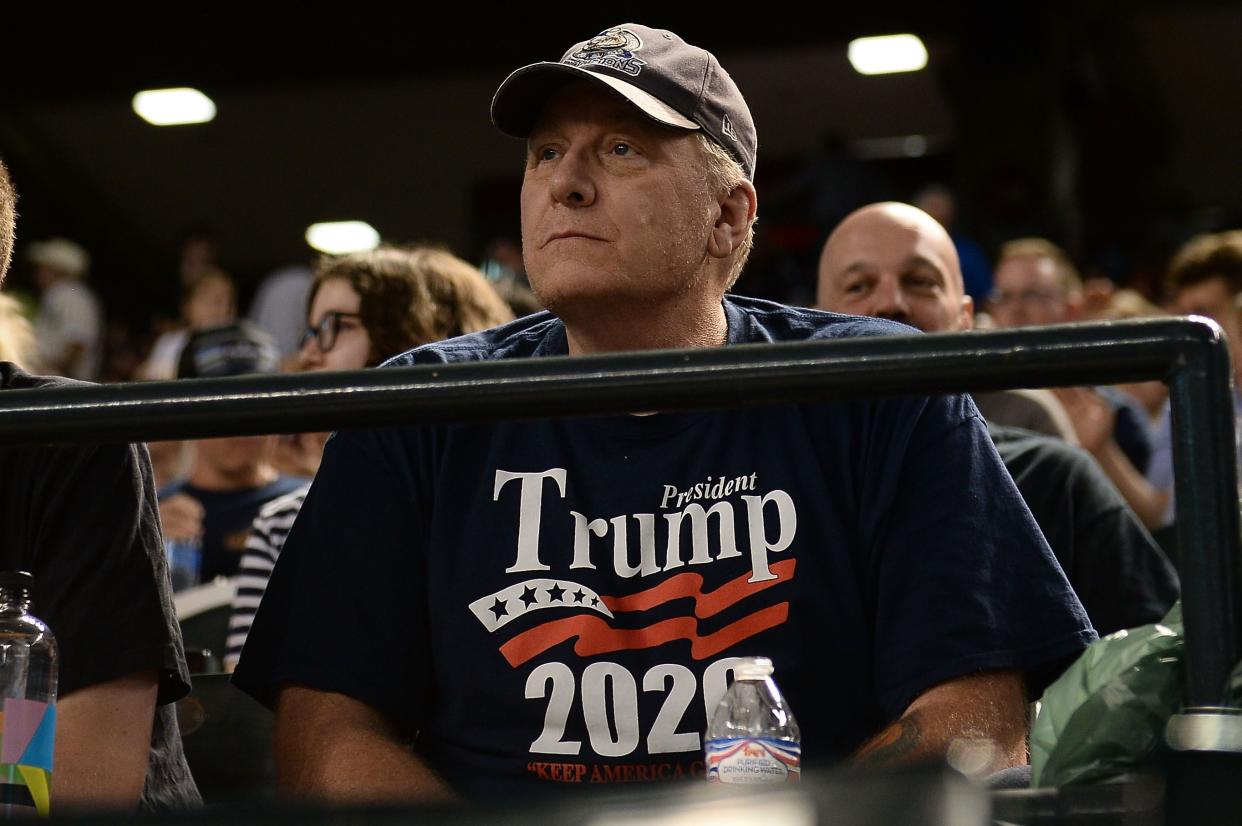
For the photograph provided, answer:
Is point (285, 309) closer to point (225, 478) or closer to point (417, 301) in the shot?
point (225, 478)

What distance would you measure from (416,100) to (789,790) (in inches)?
513

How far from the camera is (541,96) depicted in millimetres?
2541

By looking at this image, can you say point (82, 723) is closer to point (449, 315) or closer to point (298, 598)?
point (298, 598)

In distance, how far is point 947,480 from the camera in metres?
2.12

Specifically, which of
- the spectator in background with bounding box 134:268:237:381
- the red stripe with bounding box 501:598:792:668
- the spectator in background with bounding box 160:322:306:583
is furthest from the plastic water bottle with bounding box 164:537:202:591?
the spectator in background with bounding box 134:268:237:381

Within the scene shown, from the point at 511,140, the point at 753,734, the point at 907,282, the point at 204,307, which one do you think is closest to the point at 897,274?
the point at 907,282

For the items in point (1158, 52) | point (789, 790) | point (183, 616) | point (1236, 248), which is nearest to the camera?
point (789, 790)

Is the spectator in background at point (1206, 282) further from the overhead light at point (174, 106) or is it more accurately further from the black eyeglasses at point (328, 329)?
the overhead light at point (174, 106)

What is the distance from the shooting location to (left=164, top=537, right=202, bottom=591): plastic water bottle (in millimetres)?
4254

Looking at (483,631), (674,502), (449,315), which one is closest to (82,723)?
(483,631)

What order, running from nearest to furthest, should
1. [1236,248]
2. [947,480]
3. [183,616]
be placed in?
[947,480], [183,616], [1236,248]

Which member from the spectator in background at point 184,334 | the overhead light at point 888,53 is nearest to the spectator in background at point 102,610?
the spectator in background at point 184,334

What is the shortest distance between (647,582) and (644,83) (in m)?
0.80

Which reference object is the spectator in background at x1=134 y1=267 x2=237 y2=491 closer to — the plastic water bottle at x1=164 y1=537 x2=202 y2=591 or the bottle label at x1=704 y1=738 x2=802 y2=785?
the plastic water bottle at x1=164 y1=537 x2=202 y2=591
